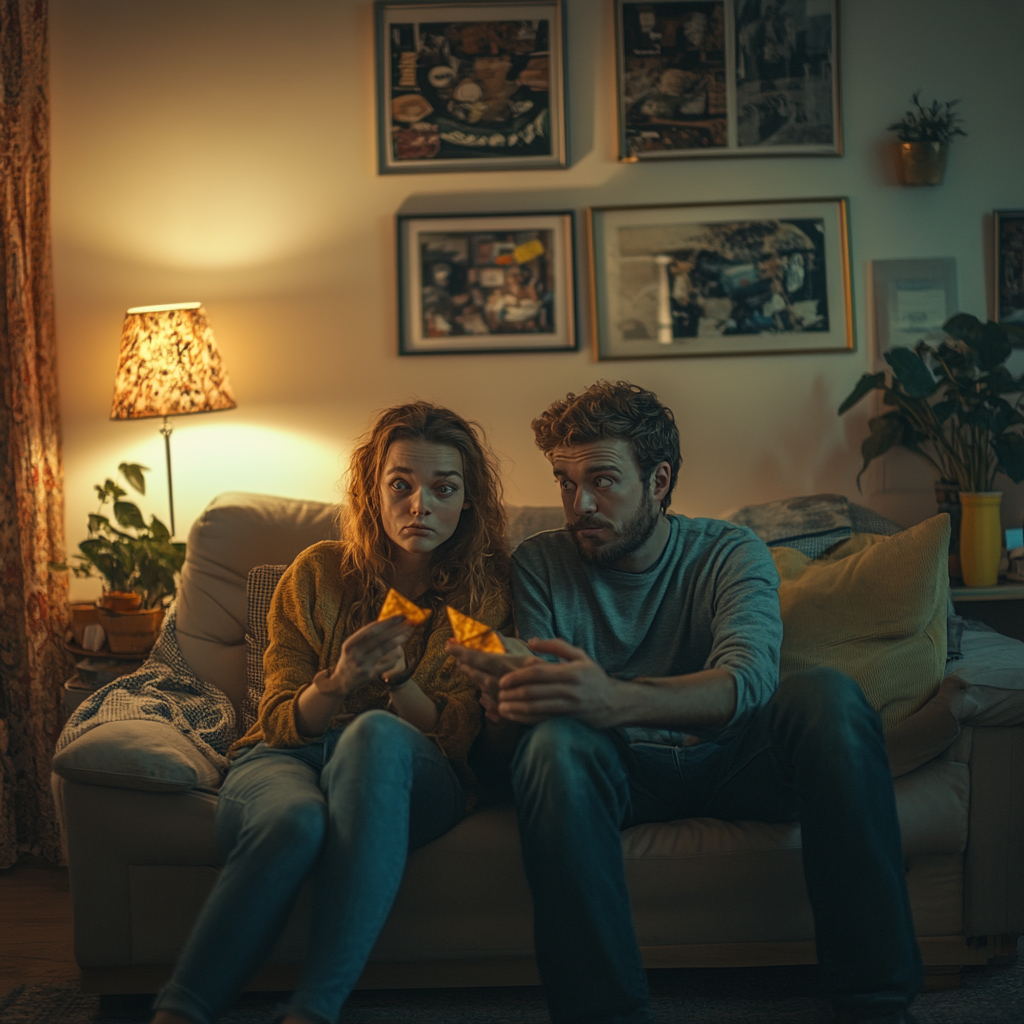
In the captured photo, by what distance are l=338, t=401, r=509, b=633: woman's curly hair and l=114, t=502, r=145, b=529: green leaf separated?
993 mm

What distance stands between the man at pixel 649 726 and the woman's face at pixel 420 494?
0.18 metres

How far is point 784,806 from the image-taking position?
1802mm

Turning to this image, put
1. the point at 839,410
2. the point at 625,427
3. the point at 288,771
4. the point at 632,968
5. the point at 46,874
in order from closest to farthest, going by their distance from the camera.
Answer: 1. the point at 632,968
2. the point at 288,771
3. the point at 625,427
4. the point at 46,874
5. the point at 839,410

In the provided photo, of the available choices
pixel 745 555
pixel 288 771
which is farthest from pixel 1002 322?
pixel 288 771

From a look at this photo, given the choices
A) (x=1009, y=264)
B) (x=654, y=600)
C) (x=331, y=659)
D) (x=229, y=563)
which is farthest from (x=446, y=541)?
(x=1009, y=264)

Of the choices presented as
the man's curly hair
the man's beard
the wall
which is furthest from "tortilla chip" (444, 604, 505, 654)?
the wall

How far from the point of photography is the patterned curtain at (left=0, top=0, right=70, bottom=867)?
2770 mm

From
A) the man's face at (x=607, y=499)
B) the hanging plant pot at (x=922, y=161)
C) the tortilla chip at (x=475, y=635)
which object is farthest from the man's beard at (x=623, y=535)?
the hanging plant pot at (x=922, y=161)

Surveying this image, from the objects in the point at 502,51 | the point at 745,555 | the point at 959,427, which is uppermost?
the point at 502,51

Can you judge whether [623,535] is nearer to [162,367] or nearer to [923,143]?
[162,367]

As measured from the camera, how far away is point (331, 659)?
6.27ft

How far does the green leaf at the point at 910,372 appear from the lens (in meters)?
2.67

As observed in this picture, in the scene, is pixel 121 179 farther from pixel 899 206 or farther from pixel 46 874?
pixel 899 206

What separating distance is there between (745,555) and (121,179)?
223cm
